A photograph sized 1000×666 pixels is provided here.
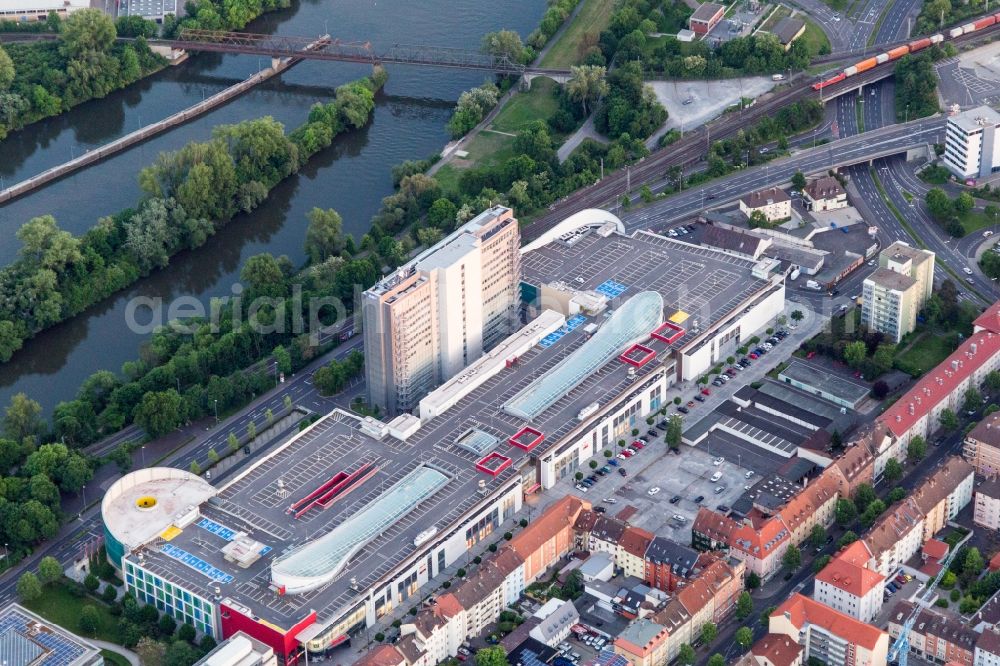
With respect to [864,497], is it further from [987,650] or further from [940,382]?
[987,650]

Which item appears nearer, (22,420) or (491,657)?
(491,657)

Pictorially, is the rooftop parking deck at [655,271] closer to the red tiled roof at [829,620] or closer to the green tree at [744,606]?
the green tree at [744,606]

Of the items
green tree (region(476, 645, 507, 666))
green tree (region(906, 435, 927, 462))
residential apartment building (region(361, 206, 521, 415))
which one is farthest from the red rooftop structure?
green tree (region(906, 435, 927, 462))

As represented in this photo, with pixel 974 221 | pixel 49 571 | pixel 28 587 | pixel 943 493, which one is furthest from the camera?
pixel 974 221

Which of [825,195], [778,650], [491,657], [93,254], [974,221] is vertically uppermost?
[825,195]

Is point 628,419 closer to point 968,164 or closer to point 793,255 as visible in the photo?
point 793,255

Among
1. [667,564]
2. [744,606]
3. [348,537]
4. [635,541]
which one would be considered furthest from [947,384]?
[348,537]

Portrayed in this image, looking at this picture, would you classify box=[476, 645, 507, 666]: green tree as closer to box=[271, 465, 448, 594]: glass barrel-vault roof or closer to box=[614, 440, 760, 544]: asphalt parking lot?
box=[271, 465, 448, 594]: glass barrel-vault roof
